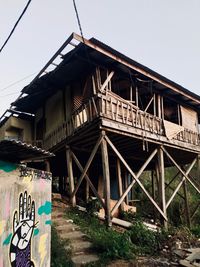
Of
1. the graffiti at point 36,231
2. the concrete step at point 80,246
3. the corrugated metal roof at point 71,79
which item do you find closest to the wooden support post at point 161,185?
the corrugated metal roof at point 71,79

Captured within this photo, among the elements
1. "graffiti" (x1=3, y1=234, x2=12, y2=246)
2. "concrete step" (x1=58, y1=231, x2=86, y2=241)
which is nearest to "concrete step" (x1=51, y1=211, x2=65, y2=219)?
"concrete step" (x1=58, y1=231, x2=86, y2=241)

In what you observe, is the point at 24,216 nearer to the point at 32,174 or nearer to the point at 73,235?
the point at 32,174

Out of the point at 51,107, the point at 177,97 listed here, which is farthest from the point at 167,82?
the point at 51,107

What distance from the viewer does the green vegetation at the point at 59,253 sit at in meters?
6.65

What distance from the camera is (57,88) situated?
45.0ft

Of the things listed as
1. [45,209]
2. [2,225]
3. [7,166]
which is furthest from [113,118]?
[2,225]

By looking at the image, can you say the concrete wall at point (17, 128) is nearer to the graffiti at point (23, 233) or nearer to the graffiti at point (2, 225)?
the graffiti at point (23, 233)

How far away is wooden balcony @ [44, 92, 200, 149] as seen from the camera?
398 inches

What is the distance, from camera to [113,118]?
1018cm

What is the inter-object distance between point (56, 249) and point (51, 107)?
341 inches

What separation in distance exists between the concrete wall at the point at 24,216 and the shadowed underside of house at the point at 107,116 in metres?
3.96

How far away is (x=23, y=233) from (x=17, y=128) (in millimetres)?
12485

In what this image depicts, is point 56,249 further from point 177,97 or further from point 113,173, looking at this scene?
point 113,173

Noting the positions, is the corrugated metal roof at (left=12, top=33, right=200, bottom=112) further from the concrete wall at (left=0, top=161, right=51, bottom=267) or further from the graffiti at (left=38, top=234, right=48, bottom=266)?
the graffiti at (left=38, top=234, right=48, bottom=266)
